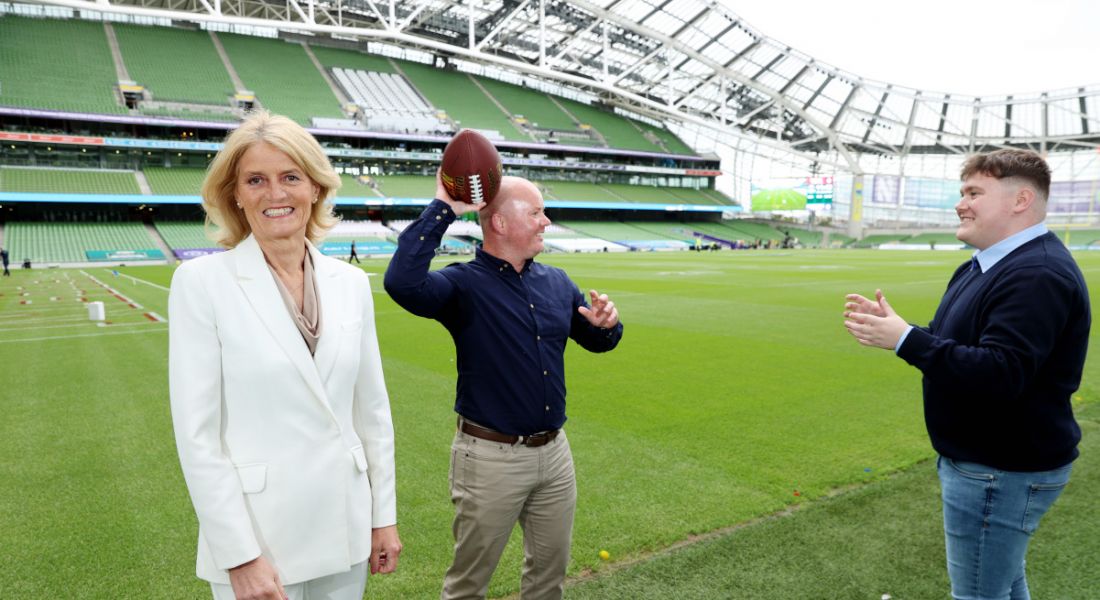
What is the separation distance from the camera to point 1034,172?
7.37 feet

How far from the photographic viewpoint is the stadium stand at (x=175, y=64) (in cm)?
5169

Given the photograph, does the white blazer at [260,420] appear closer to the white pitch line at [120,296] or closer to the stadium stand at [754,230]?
the white pitch line at [120,296]

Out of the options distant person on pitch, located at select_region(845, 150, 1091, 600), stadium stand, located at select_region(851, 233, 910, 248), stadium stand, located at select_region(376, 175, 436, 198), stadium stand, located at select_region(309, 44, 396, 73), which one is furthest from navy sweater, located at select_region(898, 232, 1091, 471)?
stadium stand, located at select_region(851, 233, 910, 248)

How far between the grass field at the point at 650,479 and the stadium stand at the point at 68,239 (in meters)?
34.6

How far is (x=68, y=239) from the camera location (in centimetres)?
4000

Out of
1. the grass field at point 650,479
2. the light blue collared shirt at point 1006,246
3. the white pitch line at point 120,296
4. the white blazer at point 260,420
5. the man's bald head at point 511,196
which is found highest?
the man's bald head at point 511,196

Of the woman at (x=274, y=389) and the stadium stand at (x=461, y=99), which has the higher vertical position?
the stadium stand at (x=461, y=99)

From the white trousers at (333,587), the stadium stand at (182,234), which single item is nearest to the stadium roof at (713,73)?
the stadium stand at (182,234)

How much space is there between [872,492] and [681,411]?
231cm

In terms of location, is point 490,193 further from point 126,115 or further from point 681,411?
point 126,115

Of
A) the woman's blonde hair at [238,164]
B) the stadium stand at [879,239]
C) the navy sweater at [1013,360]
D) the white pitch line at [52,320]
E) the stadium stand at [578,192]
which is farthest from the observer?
the stadium stand at [879,239]

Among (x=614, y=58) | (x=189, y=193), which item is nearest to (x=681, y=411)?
(x=189, y=193)

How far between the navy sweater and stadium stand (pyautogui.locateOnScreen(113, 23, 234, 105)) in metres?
58.4

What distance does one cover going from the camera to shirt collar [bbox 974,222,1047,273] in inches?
89.8
